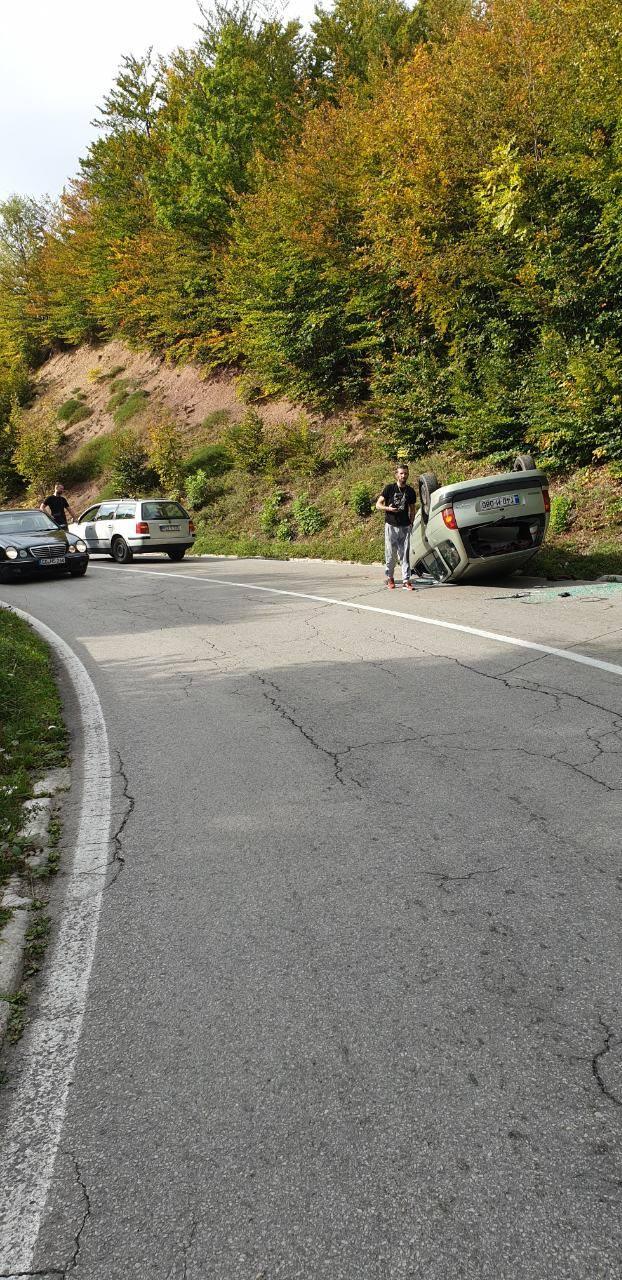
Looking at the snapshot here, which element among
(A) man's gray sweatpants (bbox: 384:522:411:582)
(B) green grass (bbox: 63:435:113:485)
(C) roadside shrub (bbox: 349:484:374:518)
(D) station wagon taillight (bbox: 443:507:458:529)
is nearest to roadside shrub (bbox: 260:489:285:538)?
(C) roadside shrub (bbox: 349:484:374:518)

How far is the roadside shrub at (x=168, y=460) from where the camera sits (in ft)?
102

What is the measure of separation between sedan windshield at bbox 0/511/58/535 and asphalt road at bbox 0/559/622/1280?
14014 millimetres

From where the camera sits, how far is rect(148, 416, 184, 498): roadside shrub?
31000mm

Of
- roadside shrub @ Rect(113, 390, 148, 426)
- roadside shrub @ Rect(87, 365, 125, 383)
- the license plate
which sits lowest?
the license plate

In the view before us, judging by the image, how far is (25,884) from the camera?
13.2 feet

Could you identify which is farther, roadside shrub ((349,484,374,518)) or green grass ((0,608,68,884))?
roadside shrub ((349,484,374,518))

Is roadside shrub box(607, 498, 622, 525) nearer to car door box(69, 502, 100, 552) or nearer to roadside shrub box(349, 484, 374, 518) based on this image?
roadside shrub box(349, 484, 374, 518)

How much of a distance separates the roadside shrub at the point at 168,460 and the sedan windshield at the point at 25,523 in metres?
11.7

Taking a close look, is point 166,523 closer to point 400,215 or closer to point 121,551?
point 121,551

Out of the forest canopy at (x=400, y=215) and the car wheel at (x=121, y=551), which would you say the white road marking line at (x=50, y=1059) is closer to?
the forest canopy at (x=400, y=215)

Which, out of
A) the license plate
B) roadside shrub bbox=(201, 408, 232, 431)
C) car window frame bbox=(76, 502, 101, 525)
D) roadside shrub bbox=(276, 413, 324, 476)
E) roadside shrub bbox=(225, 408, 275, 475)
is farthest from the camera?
roadside shrub bbox=(201, 408, 232, 431)

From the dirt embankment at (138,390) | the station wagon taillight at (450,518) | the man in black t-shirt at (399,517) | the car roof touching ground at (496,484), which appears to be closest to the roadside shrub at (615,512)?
the car roof touching ground at (496,484)

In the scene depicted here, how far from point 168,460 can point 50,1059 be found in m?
30.1

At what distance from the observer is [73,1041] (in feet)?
9.18
